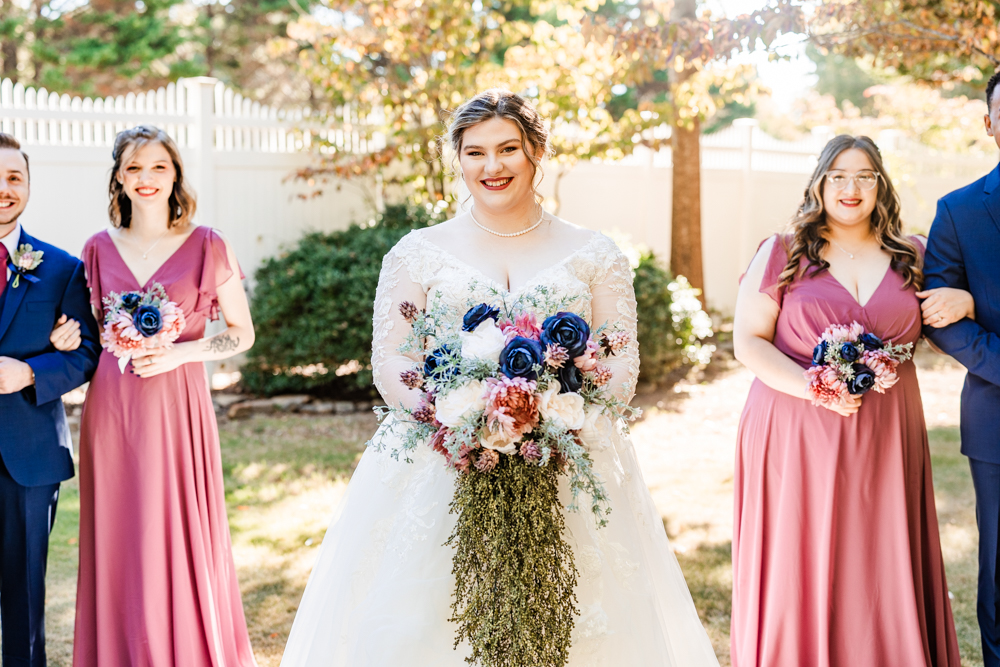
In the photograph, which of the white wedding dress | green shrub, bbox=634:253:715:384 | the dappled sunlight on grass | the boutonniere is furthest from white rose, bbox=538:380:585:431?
green shrub, bbox=634:253:715:384

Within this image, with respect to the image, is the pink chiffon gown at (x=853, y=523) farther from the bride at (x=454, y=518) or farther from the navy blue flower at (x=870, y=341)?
Answer: the bride at (x=454, y=518)

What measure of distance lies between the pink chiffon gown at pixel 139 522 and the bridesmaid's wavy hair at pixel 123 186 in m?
0.18

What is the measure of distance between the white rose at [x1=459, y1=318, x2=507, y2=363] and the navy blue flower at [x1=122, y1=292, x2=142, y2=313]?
69.6 inches

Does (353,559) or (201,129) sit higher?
(201,129)

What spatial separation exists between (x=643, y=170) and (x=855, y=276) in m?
9.34

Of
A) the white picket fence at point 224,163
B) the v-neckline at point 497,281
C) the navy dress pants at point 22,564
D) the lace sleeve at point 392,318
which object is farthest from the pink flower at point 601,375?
the white picket fence at point 224,163

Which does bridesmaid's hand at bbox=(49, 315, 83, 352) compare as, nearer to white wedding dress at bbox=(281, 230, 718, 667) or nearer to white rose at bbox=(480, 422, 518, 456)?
white wedding dress at bbox=(281, 230, 718, 667)

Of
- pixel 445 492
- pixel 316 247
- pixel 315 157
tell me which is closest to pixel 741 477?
pixel 445 492

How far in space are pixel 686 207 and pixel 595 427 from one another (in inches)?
374

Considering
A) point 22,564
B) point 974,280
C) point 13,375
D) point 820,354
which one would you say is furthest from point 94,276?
point 974,280

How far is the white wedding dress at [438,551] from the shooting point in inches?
115

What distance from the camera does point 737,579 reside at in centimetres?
402

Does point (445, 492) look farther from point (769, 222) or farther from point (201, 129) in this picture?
point (769, 222)

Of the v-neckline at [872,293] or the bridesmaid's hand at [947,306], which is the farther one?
the v-neckline at [872,293]
